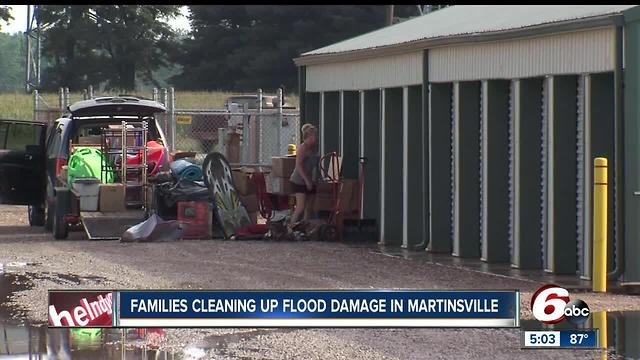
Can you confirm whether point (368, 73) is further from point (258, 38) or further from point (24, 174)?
point (258, 38)

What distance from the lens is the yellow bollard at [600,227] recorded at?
580 inches

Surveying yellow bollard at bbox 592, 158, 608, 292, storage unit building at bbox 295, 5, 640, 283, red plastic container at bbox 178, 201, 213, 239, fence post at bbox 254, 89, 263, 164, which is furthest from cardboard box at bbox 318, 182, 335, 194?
fence post at bbox 254, 89, 263, 164

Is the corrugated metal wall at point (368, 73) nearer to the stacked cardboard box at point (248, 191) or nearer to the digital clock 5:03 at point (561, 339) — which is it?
the stacked cardboard box at point (248, 191)

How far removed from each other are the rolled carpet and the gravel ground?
1430 mm

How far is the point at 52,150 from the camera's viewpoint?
22.6 meters

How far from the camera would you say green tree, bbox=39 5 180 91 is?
69.2 meters

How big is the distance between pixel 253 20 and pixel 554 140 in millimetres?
53705

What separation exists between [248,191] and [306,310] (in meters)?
10.4

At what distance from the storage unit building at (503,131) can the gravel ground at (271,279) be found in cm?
100

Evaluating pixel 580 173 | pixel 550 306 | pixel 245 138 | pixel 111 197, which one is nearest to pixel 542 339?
pixel 550 306

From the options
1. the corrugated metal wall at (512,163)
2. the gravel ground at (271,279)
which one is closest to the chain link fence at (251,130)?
the gravel ground at (271,279)

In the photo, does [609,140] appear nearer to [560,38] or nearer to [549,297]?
[560,38]

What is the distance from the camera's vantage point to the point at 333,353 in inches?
445

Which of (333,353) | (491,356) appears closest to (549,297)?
(491,356)
